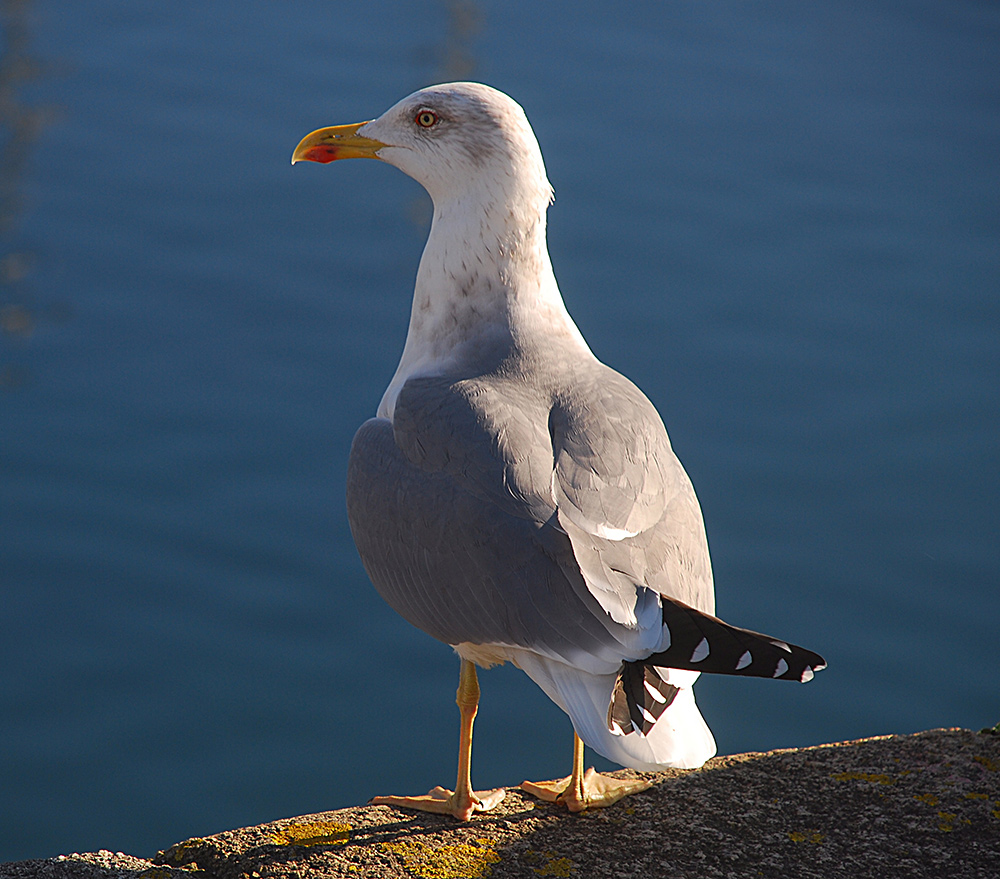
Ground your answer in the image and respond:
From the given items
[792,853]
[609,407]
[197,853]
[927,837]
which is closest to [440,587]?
[609,407]

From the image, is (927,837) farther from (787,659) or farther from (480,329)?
(480,329)

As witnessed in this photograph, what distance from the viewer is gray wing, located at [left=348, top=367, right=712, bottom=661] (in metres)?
2.05

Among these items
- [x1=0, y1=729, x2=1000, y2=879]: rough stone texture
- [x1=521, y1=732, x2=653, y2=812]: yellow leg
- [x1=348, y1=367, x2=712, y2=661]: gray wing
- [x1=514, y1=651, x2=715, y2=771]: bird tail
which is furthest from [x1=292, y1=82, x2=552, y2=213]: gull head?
[x1=0, y1=729, x2=1000, y2=879]: rough stone texture

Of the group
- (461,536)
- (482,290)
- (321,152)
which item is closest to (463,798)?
(461,536)

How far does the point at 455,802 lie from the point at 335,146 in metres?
1.46

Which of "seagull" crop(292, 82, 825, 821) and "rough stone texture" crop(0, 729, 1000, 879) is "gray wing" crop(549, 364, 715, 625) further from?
"rough stone texture" crop(0, 729, 1000, 879)

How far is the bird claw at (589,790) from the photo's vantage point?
93.6 inches

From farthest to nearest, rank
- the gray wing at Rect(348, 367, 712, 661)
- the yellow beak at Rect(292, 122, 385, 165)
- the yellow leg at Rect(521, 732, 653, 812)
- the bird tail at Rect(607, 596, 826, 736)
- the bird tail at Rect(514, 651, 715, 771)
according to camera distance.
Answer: the yellow beak at Rect(292, 122, 385, 165), the yellow leg at Rect(521, 732, 653, 812), the gray wing at Rect(348, 367, 712, 661), the bird tail at Rect(514, 651, 715, 771), the bird tail at Rect(607, 596, 826, 736)

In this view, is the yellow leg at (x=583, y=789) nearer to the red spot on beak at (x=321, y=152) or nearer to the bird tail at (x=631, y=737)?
the bird tail at (x=631, y=737)

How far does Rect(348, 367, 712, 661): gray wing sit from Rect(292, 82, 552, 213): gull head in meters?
0.44

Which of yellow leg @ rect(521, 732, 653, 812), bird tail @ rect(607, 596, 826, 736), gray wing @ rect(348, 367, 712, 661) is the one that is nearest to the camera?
bird tail @ rect(607, 596, 826, 736)

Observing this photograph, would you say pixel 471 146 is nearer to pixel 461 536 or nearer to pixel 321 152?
pixel 321 152

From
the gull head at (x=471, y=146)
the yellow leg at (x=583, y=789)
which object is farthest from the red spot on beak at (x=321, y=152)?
the yellow leg at (x=583, y=789)

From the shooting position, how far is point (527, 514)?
210 cm
